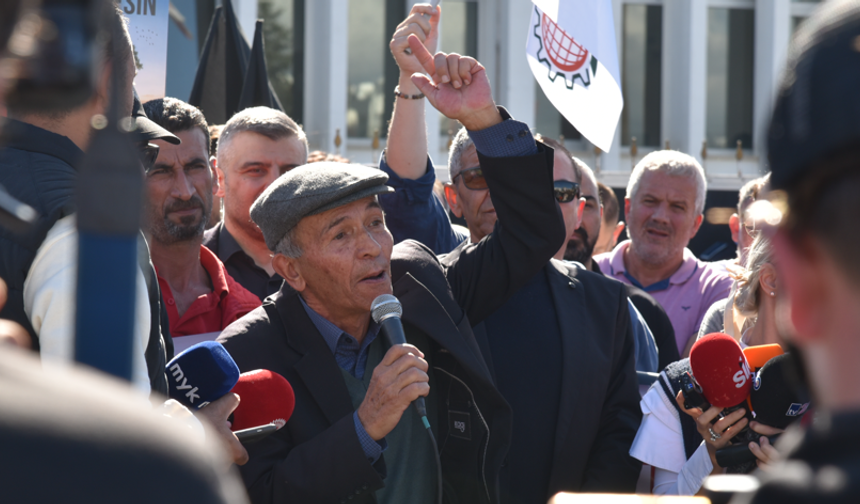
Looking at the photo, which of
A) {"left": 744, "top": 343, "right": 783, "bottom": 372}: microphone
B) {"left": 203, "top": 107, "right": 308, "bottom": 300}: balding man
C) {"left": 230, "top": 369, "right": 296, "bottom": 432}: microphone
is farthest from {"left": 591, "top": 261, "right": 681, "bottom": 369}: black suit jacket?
{"left": 230, "top": 369, "right": 296, "bottom": 432}: microphone

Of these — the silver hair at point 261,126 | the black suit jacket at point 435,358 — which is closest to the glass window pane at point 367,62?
the silver hair at point 261,126

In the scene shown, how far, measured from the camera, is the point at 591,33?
433 centimetres

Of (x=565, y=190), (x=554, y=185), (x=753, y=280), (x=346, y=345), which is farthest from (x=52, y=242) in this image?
(x=565, y=190)

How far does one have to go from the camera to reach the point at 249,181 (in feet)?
13.6

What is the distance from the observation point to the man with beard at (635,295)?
4203mm

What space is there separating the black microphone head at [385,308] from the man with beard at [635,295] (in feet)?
4.97

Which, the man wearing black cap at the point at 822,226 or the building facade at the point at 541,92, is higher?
the building facade at the point at 541,92

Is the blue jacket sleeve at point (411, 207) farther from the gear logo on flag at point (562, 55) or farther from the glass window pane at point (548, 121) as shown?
the glass window pane at point (548, 121)

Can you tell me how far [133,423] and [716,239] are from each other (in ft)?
25.0

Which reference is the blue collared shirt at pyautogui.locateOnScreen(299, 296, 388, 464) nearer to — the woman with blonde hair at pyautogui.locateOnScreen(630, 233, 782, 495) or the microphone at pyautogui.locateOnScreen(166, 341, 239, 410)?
the microphone at pyautogui.locateOnScreen(166, 341, 239, 410)

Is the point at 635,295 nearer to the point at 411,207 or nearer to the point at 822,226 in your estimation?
the point at 411,207

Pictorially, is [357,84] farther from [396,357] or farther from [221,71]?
[396,357]

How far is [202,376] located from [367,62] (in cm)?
1128

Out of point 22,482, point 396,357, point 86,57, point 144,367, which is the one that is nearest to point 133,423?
point 22,482
